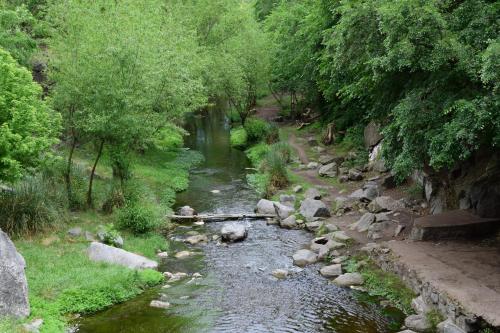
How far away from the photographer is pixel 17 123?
1532 cm

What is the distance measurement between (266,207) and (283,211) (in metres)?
Result: 1.30

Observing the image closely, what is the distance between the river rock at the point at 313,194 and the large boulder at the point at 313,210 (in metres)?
1.38

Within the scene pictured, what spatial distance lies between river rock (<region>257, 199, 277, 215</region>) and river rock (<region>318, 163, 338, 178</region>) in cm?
574

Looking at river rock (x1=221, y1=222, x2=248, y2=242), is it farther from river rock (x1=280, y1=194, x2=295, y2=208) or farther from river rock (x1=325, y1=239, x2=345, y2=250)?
river rock (x1=280, y1=194, x2=295, y2=208)

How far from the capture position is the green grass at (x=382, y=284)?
14.4m

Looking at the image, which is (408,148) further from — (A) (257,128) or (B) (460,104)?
(A) (257,128)

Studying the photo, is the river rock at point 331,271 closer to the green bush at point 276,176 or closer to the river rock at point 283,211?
the river rock at point 283,211

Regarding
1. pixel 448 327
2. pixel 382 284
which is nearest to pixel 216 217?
pixel 382 284

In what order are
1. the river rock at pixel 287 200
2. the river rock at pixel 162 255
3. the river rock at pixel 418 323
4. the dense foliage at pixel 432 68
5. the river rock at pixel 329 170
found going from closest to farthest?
the dense foliage at pixel 432 68 → the river rock at pixel 418 323 → the river rock at pixel 162 255 → the river rock at pixel 287 200 → the river rock at pixel 329 170

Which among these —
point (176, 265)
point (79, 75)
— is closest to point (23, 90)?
point (79, 75)

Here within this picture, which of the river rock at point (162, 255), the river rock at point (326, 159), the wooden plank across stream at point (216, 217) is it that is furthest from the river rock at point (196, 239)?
the river rock at point (326, 159)

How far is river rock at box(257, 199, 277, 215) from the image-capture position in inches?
934

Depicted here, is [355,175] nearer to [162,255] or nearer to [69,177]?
[162,255]

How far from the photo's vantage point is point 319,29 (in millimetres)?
34500
